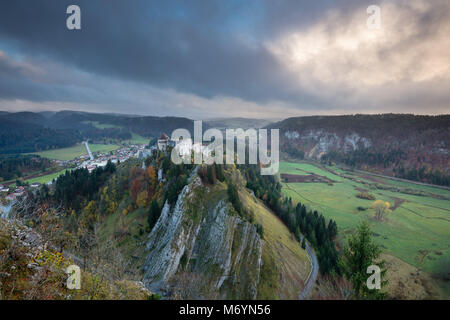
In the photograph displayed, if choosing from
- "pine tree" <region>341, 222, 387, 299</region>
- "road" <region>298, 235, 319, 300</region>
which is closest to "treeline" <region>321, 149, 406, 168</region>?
"road" <region>298, 235, 319, 300</region>

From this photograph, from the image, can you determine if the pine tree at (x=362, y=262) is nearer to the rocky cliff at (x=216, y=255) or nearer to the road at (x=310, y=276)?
the rocky cliff at (x=216, y=255)

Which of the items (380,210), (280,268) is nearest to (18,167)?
(280,268)

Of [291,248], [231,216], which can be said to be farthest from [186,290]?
[291,248]

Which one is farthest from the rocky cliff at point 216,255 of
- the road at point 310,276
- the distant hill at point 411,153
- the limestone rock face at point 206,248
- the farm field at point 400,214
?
the distant hill at point 411,153

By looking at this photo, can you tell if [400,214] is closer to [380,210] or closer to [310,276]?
[380,210]

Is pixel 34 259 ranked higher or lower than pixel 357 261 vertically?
higher
